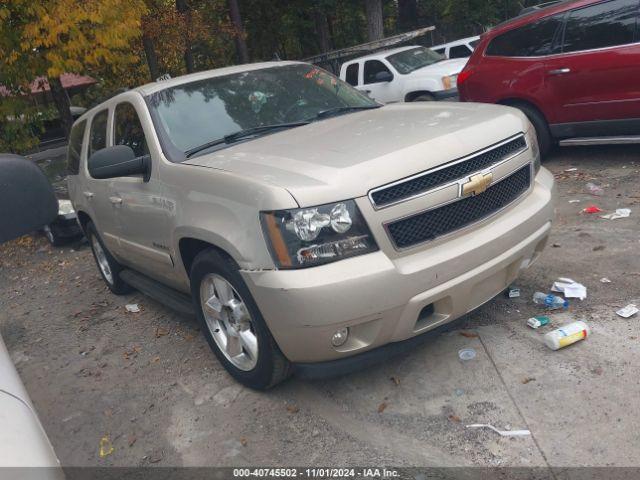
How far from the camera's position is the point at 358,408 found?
3.40 m

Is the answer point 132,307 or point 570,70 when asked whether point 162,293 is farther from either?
point 570,70

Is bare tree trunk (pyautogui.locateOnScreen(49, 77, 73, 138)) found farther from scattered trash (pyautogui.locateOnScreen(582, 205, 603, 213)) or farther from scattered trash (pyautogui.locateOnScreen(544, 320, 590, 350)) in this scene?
scattered trash (pyautogui.locateOnScreen(544, 320, 590, 350))

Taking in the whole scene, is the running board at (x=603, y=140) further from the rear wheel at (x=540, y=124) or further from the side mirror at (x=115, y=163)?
the side mirror at (x=115, y=163)

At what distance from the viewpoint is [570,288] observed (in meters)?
4.21

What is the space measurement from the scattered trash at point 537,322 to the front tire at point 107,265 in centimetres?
362

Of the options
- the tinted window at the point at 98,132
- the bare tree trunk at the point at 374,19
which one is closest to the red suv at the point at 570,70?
the tinted window at the point at 98,132

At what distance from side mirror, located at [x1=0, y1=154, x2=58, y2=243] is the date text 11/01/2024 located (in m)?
1.67

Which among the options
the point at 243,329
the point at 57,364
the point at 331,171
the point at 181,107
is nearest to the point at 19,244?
the point at 57,364

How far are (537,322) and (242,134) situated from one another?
7.35 feet

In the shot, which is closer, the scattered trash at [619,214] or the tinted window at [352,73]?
the scattered trash at [619,214]

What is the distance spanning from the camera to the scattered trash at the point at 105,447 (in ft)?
11.4

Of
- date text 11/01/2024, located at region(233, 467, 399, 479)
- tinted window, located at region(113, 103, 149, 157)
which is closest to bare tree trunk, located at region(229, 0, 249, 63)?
tinted window, located at region(113, 103, 149, 157)

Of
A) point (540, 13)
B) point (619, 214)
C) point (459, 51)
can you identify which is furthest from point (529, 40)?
point (459, 51)

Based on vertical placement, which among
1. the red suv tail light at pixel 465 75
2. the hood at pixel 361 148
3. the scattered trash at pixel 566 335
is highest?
the hood at pixel 361 148
